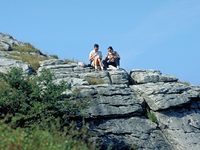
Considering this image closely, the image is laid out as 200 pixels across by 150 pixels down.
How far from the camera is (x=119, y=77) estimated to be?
2006 centimetres

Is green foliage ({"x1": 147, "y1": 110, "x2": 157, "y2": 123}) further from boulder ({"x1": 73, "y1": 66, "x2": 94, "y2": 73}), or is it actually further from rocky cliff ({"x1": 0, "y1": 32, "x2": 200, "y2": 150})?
boulder ({"x1": 73, "y1": 66, "x2": 94, "y2": 73})

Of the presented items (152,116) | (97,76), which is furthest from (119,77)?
(152,116)

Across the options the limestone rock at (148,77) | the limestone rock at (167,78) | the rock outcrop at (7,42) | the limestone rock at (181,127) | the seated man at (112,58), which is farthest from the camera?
the rock outcrop at (7,42)

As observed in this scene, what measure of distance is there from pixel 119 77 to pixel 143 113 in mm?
3380

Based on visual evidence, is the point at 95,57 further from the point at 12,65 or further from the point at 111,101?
the point at 111,101

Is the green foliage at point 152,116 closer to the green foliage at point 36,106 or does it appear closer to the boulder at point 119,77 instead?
the boulder at point 119,77

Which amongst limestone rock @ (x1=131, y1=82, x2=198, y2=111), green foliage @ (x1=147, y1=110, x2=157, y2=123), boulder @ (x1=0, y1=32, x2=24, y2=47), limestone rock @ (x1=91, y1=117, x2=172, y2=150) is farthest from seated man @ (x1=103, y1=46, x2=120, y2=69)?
boulder @ (x1=0, y1=32, x2=24, y2=47)

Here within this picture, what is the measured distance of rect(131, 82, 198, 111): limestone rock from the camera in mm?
17206

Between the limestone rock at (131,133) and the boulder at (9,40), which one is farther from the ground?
the boulder at (9,40)

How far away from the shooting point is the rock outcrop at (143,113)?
51.5 ft

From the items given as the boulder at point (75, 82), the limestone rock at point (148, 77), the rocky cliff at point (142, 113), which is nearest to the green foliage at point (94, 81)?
the rocky cliff at point (142, 113)

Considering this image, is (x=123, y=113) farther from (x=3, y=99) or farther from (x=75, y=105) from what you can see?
(x=3, y=99)

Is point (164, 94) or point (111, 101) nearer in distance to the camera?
point (111, 101)

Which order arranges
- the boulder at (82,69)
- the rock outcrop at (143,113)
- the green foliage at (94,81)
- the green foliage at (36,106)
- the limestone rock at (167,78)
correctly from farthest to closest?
the boulder at (82,69) → the limestone rock at (167,78) → the green foliage at (94,81) → the rock outcrop at (143,113) → the green foliage at (36,106)
